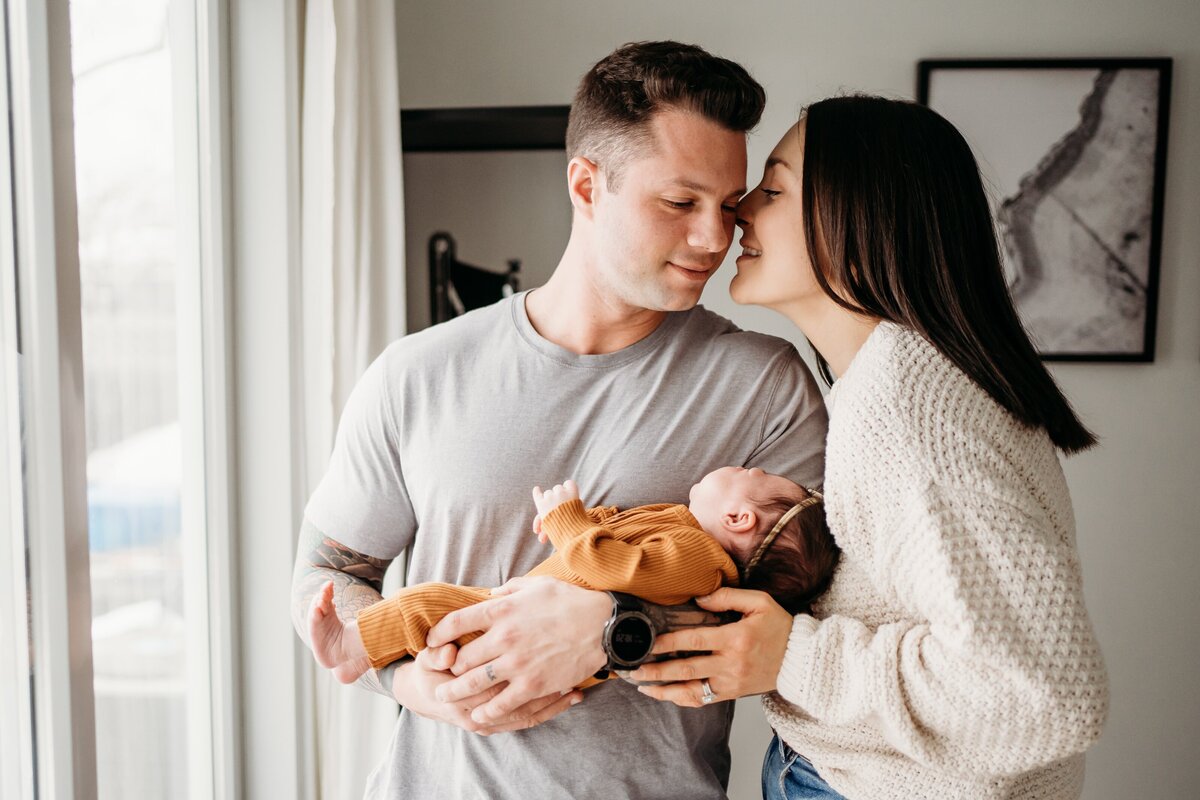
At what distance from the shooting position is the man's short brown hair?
56.9 inches

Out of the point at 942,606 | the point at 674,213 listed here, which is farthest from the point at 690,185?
the point at 942,606

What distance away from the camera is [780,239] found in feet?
4.60

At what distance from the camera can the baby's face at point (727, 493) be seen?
52.6 inches

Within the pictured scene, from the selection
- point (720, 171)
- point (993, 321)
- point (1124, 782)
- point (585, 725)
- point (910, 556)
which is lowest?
point (1124, 782)

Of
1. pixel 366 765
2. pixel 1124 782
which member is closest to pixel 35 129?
pixel 366 765

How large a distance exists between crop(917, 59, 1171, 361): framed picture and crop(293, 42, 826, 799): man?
1711mm

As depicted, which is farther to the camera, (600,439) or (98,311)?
(98,311)

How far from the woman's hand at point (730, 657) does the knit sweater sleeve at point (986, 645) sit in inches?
5.8

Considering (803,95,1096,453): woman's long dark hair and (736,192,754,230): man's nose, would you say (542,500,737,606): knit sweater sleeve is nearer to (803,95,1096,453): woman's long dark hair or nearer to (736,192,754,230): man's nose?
(803,95,1096,453): woman's long dark hair

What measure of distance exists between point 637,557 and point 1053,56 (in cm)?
249

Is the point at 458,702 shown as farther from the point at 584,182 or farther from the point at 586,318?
the point at 584,182

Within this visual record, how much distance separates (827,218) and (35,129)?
119 cm

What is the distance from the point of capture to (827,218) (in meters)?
1.32

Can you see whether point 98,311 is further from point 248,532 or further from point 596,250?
point 596,250
